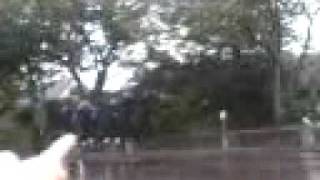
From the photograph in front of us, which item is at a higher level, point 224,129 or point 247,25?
point 247,25

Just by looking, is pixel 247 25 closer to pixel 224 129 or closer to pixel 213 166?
pixel 224 129

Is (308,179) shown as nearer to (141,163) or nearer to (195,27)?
(141,163)

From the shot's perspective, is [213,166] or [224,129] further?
[224,129]

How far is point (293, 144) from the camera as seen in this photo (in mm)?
3393

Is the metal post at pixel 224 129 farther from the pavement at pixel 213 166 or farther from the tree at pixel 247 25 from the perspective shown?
the tree at pixel 247 25

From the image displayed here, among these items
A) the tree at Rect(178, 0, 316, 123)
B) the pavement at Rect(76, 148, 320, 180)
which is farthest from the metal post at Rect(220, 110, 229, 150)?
the tree at Rect(178, 0, 316, 123)

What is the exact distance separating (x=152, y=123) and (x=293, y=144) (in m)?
0.89

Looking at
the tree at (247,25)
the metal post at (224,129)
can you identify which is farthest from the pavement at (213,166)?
the tree at (247,25)

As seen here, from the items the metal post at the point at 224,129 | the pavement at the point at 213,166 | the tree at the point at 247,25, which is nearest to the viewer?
the pavement at the point at 213,166

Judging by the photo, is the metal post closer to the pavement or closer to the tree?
the pavement

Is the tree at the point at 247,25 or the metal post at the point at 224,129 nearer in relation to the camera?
the metal post at the point at 224,129

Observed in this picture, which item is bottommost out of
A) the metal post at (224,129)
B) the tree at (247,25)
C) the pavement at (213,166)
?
the pavement at (213,166)

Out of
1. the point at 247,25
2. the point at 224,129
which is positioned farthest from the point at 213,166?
the point at 247,25

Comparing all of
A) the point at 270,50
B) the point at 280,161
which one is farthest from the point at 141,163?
the point at 270,50
